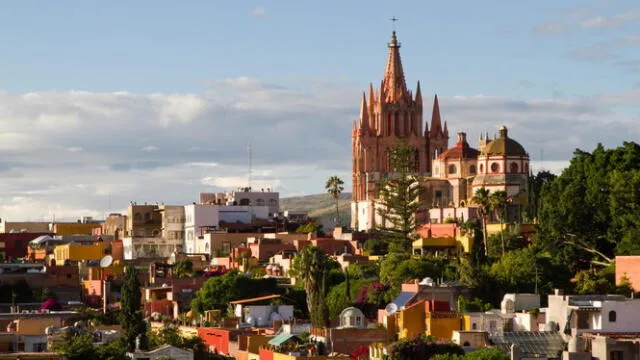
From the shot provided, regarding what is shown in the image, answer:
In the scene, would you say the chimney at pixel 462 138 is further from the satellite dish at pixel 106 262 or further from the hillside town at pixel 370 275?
the satellite dish at pixel 106 262

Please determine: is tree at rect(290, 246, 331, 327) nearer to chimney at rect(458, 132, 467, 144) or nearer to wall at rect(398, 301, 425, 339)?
wall at rect(398, 301, 425, 339)

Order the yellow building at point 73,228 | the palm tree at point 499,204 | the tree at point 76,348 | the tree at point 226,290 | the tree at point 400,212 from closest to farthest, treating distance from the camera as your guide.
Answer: the tree at point 76,348, the tree at point 226,290, the palm tree at point 499,204, the tree at point 400,212, the yellow building at point 73,228

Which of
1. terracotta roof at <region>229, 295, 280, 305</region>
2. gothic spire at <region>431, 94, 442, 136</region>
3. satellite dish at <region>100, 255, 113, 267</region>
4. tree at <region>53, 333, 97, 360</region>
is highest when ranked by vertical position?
gothic spire at <region>431, 94, 442, 136</region>

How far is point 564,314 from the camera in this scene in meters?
56.4

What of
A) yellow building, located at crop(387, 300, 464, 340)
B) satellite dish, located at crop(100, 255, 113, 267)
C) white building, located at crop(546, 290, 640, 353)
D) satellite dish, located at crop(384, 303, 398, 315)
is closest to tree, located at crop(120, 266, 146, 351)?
satellite dish, located at crop(384, 303, 398, 315)

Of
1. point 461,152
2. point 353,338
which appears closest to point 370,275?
point 353,338

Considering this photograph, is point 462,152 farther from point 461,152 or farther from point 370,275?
point 370,275

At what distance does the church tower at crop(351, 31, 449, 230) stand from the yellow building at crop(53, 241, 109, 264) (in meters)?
27.9

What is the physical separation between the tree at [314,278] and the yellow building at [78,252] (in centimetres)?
2617

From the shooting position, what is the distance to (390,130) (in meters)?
133

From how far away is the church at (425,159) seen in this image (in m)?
102

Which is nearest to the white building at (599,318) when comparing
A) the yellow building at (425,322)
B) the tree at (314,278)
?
the yellow building at (425,322)

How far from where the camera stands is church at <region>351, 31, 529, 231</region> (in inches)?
4013

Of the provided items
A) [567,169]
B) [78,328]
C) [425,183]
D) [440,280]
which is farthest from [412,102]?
[78,328]
